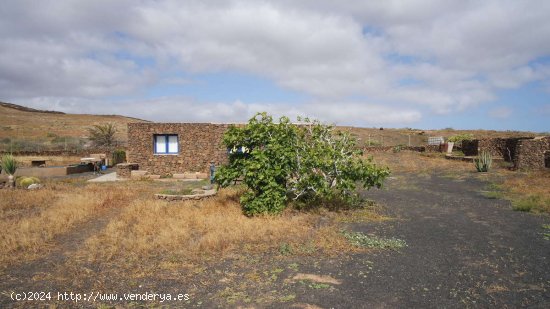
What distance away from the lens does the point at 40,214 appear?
9578 millimetres

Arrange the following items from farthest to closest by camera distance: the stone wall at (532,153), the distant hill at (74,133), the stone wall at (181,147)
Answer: the distant hill at (74,133) → the stone wall at (181,147) → the stone wall at (532,153)

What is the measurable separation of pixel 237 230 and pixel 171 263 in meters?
1.97

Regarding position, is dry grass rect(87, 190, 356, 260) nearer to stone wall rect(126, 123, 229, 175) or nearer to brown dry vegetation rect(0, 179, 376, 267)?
brown dry vegetation rect(0, 179, 376, 267)

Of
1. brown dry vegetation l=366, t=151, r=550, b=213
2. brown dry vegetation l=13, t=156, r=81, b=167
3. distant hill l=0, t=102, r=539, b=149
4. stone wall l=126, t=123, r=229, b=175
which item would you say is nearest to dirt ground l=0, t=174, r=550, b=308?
brown dry vegetation l=366, t=151, r=550, b=213

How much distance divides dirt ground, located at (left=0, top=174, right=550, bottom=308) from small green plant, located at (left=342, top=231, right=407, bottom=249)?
20 centimetres

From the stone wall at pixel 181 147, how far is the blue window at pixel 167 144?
22cm

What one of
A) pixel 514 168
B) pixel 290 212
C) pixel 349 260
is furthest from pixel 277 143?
pixel 514 168

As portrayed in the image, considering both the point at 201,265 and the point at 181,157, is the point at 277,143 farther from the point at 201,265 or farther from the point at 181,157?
the point at 181,157

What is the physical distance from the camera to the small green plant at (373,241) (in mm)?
7004

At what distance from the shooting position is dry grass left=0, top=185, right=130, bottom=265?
7.03 meters

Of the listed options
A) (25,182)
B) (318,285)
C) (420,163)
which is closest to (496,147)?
(420,163)

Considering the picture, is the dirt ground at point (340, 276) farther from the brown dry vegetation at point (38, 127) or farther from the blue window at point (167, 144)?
the brown dry vegetation at point (38, 127)

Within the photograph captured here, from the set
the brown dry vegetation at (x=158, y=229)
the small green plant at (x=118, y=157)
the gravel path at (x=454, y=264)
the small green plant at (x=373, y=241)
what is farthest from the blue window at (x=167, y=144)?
the small green plant at (x=373, y=241)

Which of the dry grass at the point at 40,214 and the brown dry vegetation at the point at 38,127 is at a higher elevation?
the brown dry vegetation at the point at 38,127
